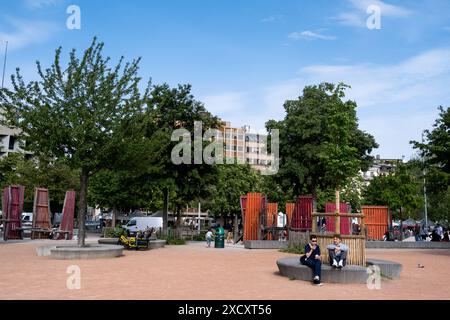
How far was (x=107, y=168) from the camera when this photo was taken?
69.4 ft

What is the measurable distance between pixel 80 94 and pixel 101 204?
3353 cm

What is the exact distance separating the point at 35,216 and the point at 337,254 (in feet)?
83.9

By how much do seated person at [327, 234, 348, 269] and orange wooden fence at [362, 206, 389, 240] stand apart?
22.6m

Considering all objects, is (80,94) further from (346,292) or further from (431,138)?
(431,138)

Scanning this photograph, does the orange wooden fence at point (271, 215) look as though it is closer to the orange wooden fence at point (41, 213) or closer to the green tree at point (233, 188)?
the orange wooden fence at point (41, 213)

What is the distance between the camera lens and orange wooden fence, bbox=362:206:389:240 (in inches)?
1337

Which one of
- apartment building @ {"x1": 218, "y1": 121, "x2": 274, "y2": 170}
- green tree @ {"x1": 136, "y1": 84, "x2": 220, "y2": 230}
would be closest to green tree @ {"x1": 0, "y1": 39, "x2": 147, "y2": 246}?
green tree @ {"x1": 136, "y1": 84, "x2": 220, "y2": 230}

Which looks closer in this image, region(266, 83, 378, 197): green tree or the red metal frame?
the red metal frame

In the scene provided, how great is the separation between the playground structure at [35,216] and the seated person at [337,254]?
23.5m

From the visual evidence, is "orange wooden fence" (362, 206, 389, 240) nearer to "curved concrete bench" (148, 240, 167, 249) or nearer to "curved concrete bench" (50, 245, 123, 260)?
"curved concrete bench" (148, 240, 167, 249)

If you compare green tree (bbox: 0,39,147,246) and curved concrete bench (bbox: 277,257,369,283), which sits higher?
green tree (bbox: 0,39,147,246)

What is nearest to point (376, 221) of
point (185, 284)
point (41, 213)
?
point (41, 213)

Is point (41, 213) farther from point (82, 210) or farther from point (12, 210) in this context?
point (82, 210)
